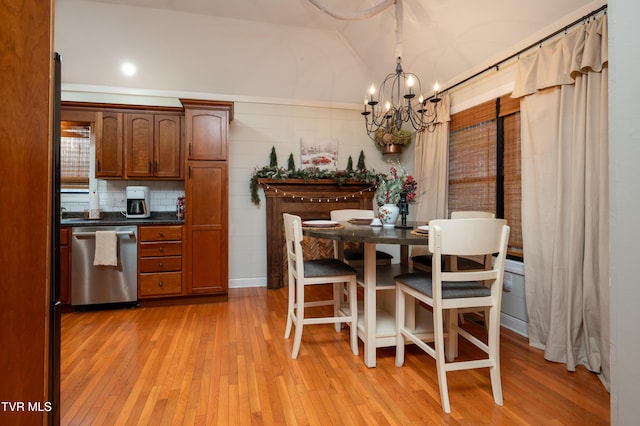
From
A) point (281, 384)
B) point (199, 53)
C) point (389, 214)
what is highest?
point (199, 53)

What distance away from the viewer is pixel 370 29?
12.6 ft

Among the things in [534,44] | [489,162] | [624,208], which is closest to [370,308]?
[624,208]

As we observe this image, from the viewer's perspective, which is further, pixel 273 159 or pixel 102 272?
pixel 273 159

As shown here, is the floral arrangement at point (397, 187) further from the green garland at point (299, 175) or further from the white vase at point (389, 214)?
the green garland at point (299, 175)

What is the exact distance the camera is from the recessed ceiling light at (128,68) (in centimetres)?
390

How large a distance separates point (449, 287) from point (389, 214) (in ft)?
2.93

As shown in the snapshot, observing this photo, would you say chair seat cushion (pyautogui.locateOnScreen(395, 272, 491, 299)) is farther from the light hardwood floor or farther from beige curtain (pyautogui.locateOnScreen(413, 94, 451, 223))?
beige curtain (pyautogui.locateOnScreen(413, 94, 451, 223))

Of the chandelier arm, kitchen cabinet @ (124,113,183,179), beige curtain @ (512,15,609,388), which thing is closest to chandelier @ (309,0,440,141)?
the chandelier arm

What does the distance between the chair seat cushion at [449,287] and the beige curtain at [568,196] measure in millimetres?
803

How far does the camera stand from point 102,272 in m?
3.39

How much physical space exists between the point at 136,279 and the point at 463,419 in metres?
3.24

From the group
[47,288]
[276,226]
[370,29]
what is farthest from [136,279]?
[370,29]

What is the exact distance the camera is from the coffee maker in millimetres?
3730

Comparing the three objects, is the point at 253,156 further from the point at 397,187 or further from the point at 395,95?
the point at 397,187
